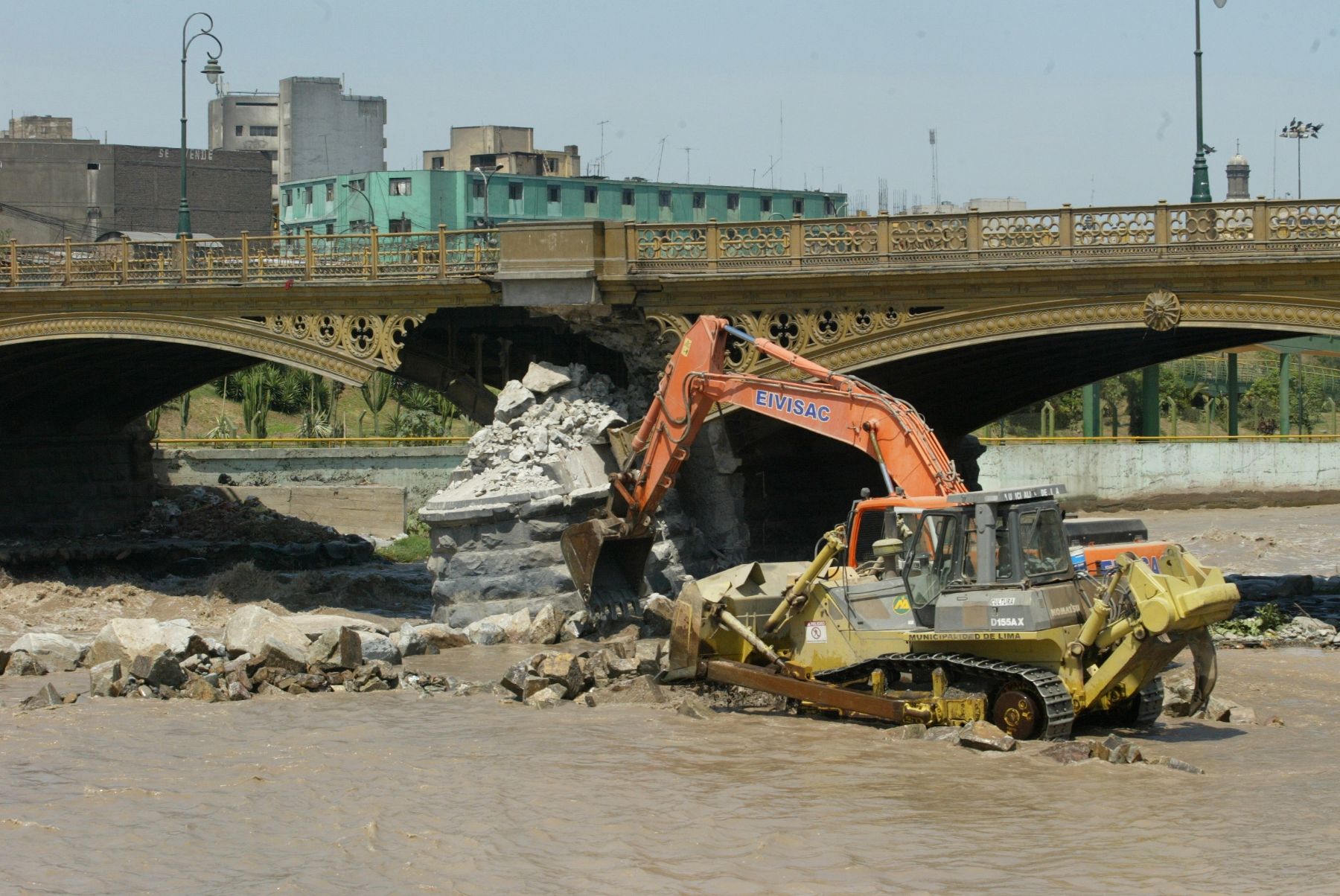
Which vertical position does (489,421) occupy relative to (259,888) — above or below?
above

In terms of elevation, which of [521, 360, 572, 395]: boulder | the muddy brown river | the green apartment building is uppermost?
the green apartment building

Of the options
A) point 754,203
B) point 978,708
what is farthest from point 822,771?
point 754,203

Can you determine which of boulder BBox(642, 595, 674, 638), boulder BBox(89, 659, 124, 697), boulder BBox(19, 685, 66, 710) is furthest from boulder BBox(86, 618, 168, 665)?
boulder BBox(642, 595, 674, 638)

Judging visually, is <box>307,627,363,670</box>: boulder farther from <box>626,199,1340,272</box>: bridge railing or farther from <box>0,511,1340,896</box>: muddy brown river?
<box>626,199,1340,272</box>: bridge railing

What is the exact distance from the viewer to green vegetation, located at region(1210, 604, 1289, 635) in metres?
27.6

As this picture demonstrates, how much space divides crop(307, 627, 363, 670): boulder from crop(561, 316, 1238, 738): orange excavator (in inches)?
196

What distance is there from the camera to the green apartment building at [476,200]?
74.7 m

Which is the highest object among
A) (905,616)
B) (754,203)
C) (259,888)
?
(754,203)

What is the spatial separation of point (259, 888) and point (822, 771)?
603cm

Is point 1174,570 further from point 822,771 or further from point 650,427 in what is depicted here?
point 650,427

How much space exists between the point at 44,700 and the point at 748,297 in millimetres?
12749

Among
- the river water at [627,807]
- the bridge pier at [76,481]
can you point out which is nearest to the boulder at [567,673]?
the river water at [627,807]

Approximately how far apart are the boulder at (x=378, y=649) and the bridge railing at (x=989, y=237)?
26.1ft

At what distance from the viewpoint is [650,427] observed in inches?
1064
